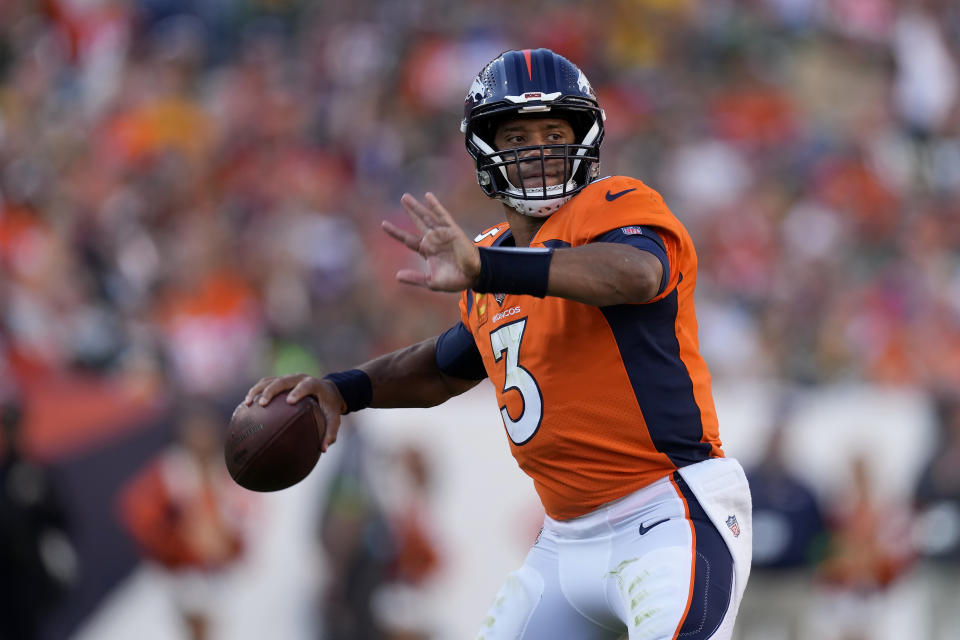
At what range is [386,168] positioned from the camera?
33.4ft

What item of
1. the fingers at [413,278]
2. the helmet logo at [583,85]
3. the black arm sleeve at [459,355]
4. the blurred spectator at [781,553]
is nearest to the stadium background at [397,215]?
the blurred spectator at [781,553]

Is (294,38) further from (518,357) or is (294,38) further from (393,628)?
(518,357)

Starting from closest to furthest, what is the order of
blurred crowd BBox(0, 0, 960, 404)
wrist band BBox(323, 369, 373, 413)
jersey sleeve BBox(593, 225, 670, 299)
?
1. jersey sleeve BBox(593, 225, 670, 299)
2. wrist band BBox(323, 369, 373, 413)
3. blurred crowd BBox(0, 0, 960, 404)

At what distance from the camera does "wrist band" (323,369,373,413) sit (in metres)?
3.88

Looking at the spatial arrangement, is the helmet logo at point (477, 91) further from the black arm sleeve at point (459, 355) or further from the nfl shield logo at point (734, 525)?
the nfl shield logo at point (734, 525)

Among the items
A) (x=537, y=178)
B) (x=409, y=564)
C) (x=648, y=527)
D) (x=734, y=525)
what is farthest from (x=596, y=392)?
(x=409, y=564)

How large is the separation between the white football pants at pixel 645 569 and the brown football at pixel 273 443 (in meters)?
0.70

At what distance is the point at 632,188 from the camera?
3336 millimetres

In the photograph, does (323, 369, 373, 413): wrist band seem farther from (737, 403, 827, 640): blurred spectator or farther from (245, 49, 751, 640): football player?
(737, 403, 827, 640): blurred spectator

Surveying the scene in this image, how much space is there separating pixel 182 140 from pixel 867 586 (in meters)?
5.86

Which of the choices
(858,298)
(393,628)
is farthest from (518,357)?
(858,298)

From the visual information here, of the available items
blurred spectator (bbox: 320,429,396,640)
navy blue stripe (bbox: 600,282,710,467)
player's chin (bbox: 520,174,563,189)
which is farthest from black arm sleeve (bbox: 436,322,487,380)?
blurred spectator (bbox: 320,429,396,640)

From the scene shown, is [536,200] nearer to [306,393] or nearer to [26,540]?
[306,393]

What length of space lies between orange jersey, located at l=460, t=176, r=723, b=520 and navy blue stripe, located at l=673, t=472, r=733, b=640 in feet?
0.50
